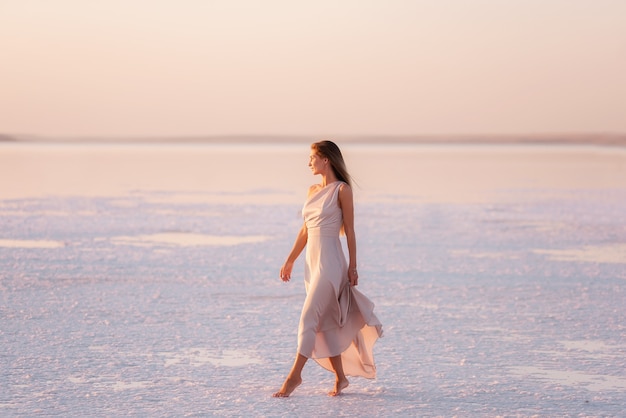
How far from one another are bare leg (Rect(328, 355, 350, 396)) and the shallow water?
73mm

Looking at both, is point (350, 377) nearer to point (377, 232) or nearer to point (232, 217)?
point (377, 232)

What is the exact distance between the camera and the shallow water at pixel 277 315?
6566 millimetres

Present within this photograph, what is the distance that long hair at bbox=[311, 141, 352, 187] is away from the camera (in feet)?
21.6

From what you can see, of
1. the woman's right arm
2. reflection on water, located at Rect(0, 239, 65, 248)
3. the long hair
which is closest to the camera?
the long hair

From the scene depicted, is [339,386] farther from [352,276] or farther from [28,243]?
[28,243]

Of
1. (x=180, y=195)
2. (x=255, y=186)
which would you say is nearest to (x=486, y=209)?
(x=180, y=195)

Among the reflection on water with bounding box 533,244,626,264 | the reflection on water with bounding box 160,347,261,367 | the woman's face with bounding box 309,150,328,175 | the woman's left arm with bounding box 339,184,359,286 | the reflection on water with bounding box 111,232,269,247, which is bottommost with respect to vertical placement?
the reflection on water with bounding box 111,232,269,247

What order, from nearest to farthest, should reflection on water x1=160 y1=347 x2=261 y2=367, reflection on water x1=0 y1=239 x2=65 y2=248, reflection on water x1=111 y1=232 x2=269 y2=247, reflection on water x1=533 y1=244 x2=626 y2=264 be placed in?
1. reflection on water x1=160 y1=347 x2=261 y2=367
2. reflection on water x1=533 y1=244 x2=626 y2=264
3. reflection on water x1=0 y1=239 x2=65 y2=248
4. reflection on water x1=111 y1=232 x2=269 y2=247

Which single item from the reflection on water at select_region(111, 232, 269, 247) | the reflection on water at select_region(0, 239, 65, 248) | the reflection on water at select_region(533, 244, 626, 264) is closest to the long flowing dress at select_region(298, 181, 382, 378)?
the reflection on water at select_region(533, 244, 626, 264)

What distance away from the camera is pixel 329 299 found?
21.6ft

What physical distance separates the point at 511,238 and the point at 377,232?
231 cm

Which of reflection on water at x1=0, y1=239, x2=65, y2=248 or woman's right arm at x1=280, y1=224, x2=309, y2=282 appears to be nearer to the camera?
woman's right arm at x1=280, y1=224, x2=309, y2=282

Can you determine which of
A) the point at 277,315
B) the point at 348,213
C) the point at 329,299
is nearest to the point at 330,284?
the point at 329,299

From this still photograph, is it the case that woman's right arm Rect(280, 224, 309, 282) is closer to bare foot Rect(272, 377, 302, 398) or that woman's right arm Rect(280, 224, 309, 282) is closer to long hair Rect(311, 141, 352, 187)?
long hair Rect(311, 141, 352, 187)
